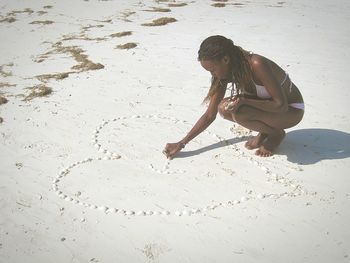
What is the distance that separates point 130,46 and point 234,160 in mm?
4051

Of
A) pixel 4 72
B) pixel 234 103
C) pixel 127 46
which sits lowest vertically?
pixel 4 72

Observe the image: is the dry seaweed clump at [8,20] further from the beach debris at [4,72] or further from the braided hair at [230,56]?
the braided hair at [230,56]

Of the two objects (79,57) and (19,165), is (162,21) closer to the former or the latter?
(79,57)

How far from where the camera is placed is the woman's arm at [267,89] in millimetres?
2928

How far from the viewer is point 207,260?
2.44 meters

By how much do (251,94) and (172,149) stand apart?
988 millimetres

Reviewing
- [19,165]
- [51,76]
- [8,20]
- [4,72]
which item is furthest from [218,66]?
[8,20]

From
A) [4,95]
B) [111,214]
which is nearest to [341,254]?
[111,214]

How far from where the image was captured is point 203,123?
11.4ft

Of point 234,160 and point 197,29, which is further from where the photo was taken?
point 197,29

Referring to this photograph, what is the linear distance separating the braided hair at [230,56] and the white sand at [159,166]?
0.88 metres

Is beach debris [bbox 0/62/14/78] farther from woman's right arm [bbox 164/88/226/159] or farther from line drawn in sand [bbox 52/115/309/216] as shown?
woman's right arm [bbox 164/88/226/159]

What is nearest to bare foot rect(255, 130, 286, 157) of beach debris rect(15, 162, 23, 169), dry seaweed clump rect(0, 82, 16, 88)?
beach debris rect(15, 162, 23, 169)

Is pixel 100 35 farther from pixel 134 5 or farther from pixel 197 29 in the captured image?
pixel 134 5
